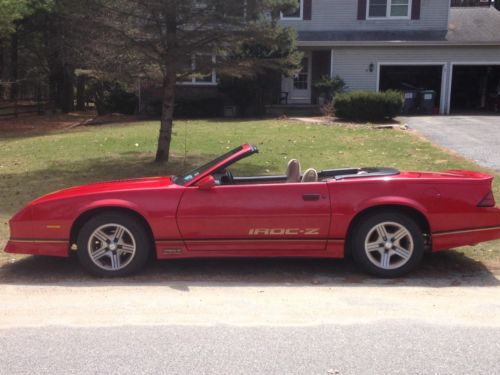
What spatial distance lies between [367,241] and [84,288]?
8.97 feet

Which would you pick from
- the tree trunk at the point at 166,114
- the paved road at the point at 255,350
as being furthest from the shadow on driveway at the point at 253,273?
the tree trunk at the point at 166,114

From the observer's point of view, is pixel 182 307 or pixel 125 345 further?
pixel 182 307

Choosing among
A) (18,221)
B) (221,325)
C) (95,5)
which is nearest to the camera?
(221,325)

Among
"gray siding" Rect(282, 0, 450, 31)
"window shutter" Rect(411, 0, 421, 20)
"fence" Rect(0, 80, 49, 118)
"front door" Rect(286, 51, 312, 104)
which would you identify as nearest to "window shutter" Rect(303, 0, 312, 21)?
"gray siding" Rect(282, 0, 450, 31)

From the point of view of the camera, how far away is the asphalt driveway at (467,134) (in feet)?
42.4

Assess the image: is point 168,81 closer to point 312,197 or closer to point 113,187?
point 113,187

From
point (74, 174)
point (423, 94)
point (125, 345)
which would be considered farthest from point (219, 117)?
point (125, 345)

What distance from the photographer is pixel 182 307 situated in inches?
189

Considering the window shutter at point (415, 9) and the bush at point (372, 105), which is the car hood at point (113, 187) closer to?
the bush at point (372, 105)

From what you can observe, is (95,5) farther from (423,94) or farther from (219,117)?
(423,94)

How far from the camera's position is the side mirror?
5.50 metres

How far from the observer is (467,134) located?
16.8m

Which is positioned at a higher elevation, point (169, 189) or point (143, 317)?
point (169, 189)

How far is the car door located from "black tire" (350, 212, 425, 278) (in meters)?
0.36
